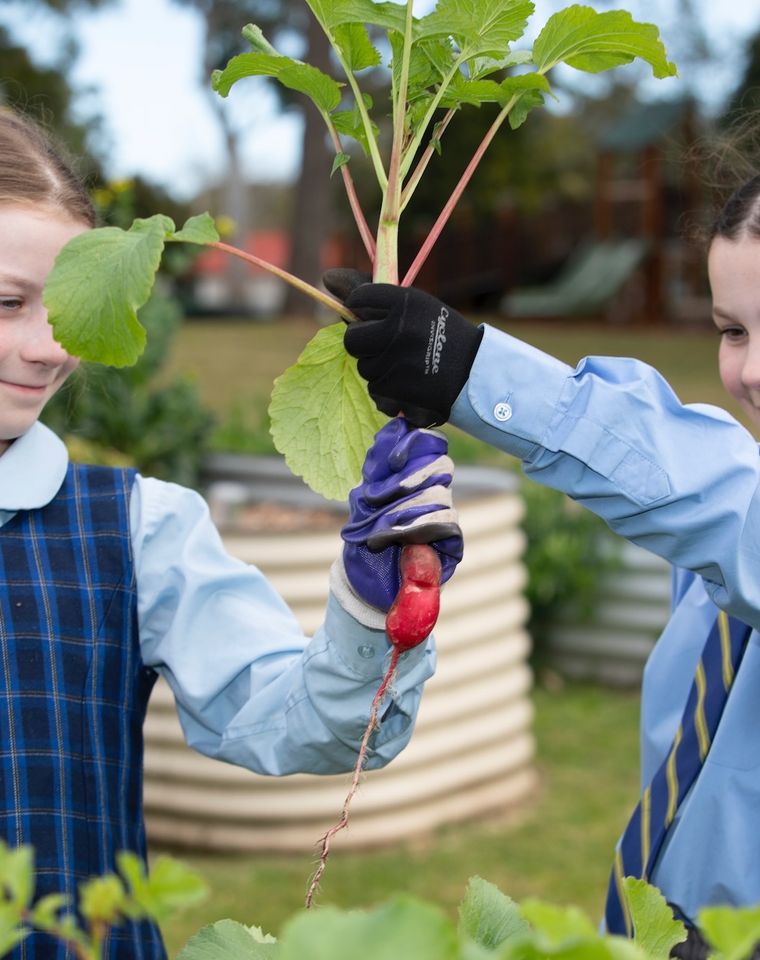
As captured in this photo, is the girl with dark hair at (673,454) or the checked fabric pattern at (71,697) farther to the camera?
the checked fabric pattern at (71,697)

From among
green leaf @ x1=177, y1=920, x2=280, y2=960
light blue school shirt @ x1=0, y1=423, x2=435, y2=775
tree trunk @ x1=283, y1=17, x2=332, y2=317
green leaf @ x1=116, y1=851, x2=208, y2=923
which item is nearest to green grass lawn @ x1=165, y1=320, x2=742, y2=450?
tree trunk @ x1=283, y1=17, x2=332, y2=317

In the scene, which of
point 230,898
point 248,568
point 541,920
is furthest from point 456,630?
point 541,920

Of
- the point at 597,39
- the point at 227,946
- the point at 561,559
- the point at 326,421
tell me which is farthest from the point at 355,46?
the point at 561,559

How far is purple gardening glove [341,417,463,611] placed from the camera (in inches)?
47.9

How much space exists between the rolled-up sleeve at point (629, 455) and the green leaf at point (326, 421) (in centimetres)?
13

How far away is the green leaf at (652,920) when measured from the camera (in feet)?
2.80

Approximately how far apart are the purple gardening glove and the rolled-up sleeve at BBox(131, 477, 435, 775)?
70 millimetres

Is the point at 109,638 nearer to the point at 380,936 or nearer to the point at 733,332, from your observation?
the point at 733,332

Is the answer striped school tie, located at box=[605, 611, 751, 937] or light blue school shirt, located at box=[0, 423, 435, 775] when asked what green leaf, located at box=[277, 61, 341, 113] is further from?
striped school tie, located at box=[605, 611, 751, 937]

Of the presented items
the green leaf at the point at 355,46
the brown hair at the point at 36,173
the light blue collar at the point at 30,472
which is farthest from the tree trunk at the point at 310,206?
the green leaf at the point at 355,46

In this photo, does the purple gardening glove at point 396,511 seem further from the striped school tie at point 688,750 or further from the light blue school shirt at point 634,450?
the striped school tie at point 688,750

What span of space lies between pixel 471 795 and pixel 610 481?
2836 millimetres

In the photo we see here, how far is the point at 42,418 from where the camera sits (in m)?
3.94

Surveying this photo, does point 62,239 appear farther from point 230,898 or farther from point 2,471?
point 230,898
